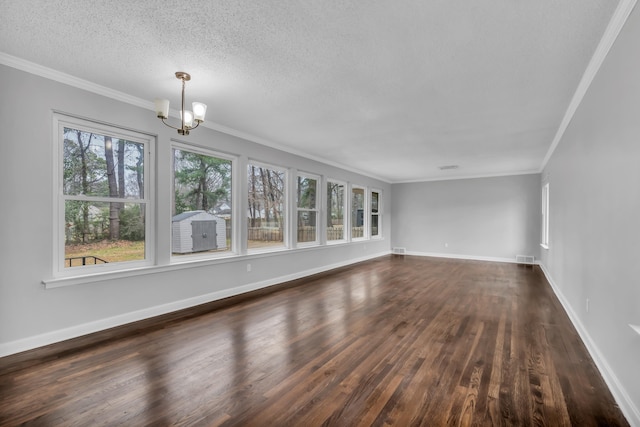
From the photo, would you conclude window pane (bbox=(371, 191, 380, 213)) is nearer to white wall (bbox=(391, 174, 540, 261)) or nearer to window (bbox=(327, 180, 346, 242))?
white wall (bbox=(391, 174, 540, 261))

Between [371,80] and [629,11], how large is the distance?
5.62 feet

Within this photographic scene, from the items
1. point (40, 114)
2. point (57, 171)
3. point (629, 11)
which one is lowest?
point (57, 171)

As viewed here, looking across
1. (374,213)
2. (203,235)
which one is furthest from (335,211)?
(203,235)

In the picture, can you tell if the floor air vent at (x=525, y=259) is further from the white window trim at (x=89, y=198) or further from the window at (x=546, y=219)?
the white window trim at (x=89, y=198)

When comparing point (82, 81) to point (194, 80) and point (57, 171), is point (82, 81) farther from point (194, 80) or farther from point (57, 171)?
point (194, 80)

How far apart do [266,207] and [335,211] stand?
2.34 meters

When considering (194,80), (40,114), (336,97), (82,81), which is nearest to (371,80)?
(336,97)

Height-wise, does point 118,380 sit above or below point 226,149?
below

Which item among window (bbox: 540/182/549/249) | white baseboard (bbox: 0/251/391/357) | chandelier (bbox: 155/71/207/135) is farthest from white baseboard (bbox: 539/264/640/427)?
white baseboard (bbox: 0/251/391/357)

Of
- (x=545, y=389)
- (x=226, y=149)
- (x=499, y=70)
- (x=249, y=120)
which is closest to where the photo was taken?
(x=545, y=389)

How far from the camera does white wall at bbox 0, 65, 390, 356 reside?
8.41 feet

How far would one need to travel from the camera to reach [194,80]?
2.88 metres

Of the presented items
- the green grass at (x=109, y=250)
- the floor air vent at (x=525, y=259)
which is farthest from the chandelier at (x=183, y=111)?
the floor air vent at (x=525, y=259)

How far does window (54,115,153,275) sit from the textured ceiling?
584 millimetres
